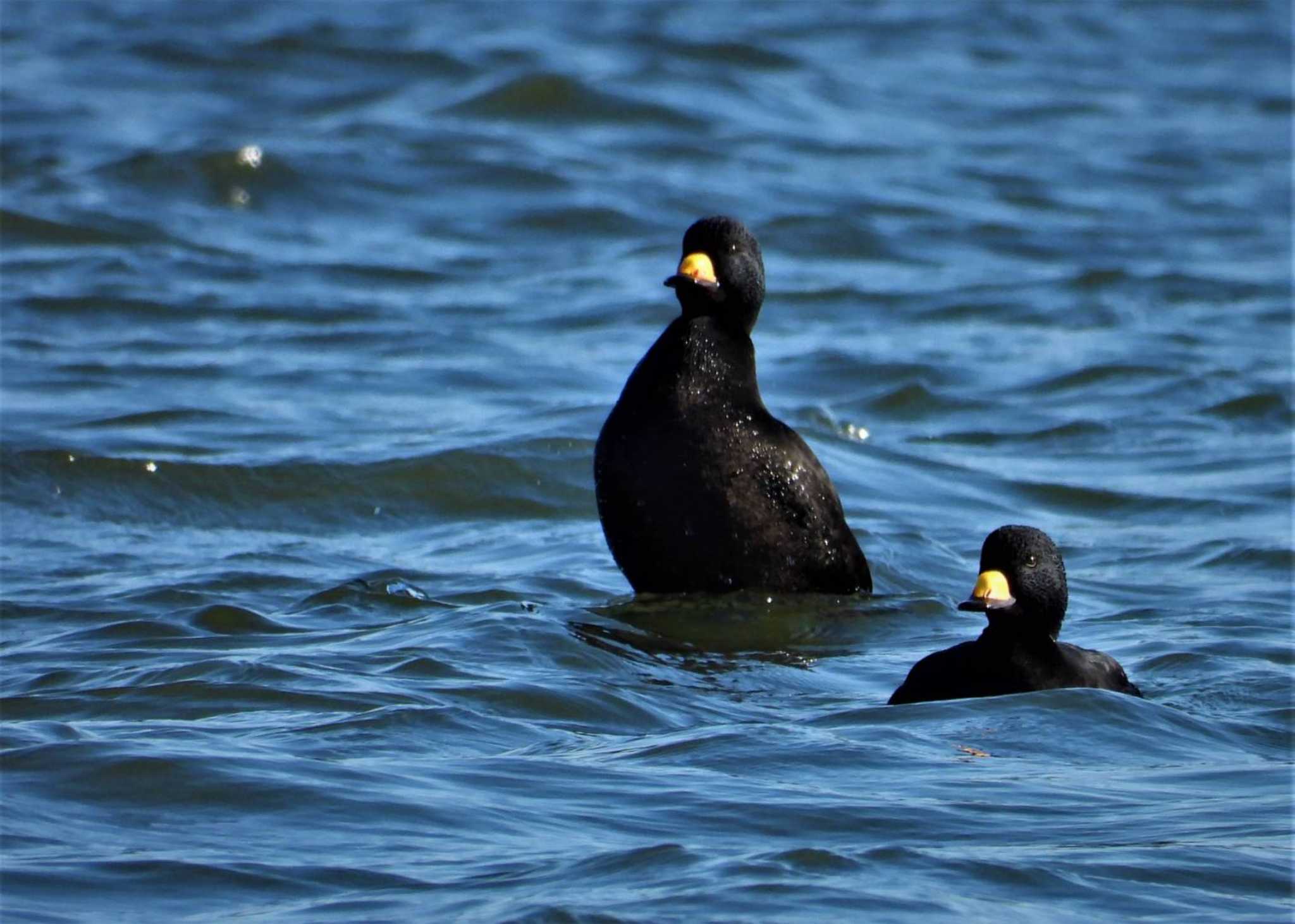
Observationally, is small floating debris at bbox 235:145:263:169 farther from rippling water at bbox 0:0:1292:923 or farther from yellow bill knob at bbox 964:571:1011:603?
yellow bill knob at bbox 964:571:1011:603

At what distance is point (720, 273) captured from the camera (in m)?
8.20

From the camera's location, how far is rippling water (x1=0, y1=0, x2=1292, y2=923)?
18.3 ft

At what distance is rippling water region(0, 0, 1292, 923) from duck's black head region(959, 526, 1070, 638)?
27cm

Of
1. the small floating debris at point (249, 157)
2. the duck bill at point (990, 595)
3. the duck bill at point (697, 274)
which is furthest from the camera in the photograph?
the small floating debris at point (249, 157)

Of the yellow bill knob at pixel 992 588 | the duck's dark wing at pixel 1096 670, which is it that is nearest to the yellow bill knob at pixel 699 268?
the yellow bill knob at pixel 992 588

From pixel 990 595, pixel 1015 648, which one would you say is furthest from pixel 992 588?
pixel 1015 648

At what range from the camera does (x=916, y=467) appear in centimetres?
1195

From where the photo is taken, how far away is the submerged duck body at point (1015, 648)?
22.6 feet

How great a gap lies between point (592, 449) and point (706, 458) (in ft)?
10.7

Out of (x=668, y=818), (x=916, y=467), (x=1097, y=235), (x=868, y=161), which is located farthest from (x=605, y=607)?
(x=868, y=161)

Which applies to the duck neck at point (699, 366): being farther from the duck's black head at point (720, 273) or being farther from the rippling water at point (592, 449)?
the rippling water at point (592, 449)

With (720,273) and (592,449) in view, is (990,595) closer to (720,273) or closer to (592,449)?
(720,273)

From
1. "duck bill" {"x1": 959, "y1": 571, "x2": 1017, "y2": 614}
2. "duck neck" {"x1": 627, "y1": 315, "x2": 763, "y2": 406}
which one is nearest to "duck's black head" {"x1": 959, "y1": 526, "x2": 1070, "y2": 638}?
"duck bill" {"x1": 959, "y1": 571, "x2": 1017, "y2": 614}

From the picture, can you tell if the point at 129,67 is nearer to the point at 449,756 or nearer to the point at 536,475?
the point at 536,475
